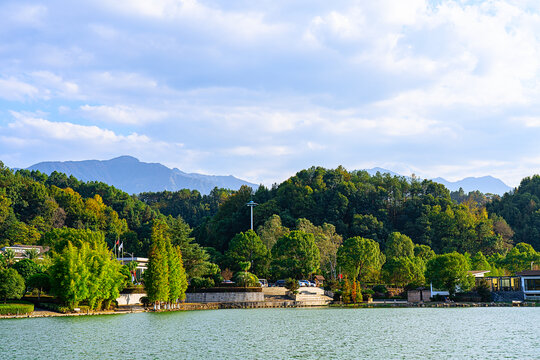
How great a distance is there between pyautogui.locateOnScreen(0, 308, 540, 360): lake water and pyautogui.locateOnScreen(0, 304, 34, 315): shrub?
3.00 metres

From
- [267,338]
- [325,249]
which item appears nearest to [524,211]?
[325,249]

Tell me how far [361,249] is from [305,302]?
13.6 meters

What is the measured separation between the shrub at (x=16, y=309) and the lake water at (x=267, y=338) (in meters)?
3.00

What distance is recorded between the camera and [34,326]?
40.0 meters

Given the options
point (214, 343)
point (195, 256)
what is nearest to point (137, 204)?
point (195, 256)

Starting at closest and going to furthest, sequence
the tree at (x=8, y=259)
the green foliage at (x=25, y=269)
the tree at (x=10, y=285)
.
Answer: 1. the tree at (x=10, y=285)
2. the green foliage at (x=25, y=269)
3. the tree at (x=8, y=259)

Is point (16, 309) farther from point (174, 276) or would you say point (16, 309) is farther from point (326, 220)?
point (326, 220)

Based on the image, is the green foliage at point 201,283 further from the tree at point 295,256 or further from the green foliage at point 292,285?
the tree at point 295,256

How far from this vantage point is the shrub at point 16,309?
46.6 metres

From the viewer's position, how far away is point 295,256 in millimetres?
82500

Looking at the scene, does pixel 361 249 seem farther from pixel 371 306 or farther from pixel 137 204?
pixel 137 204

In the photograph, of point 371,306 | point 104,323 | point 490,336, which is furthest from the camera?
point 371,306

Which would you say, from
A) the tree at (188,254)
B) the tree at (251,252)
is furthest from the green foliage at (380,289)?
the tree at (188,254)

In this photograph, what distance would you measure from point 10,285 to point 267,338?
26.6 m
